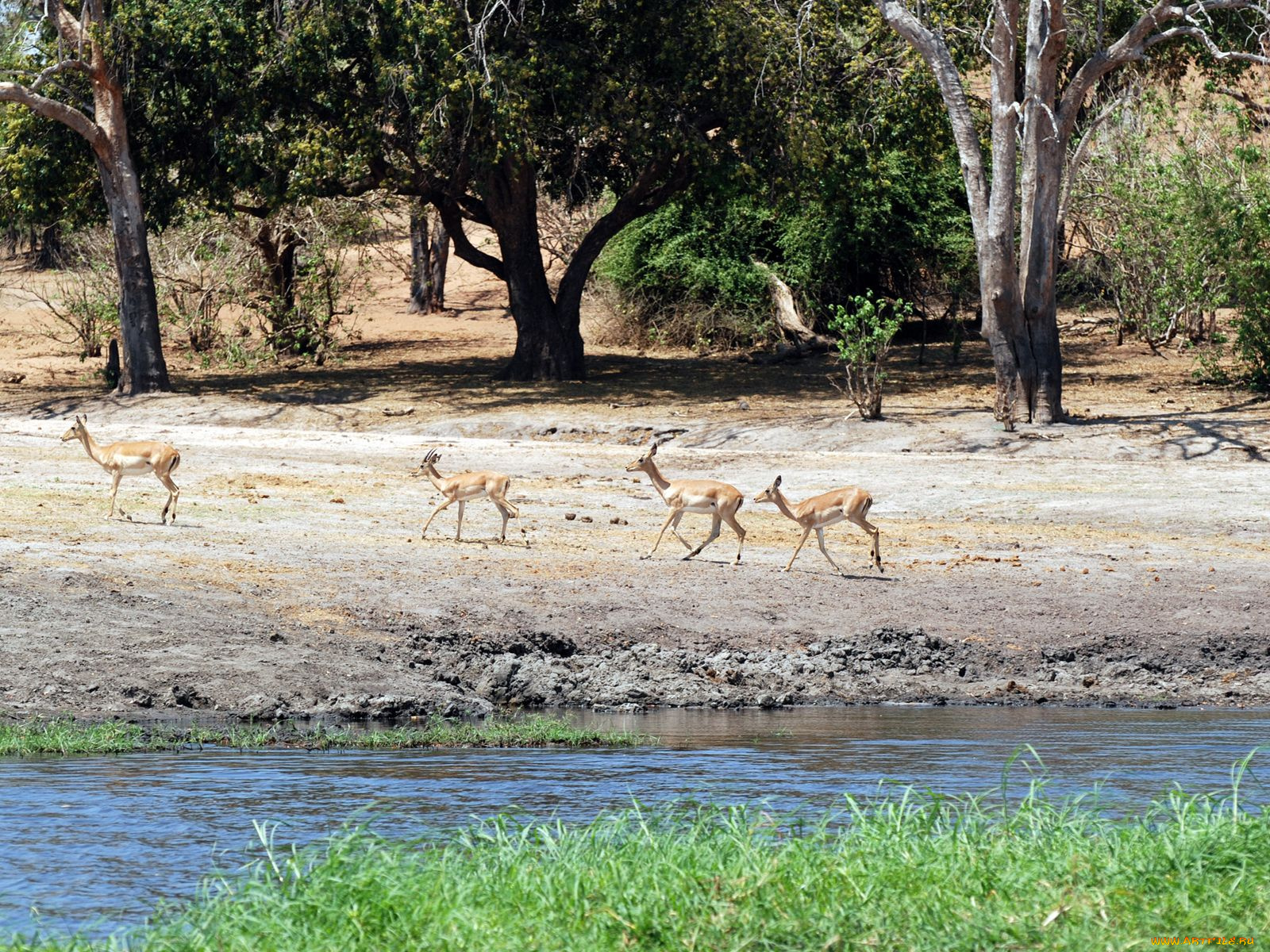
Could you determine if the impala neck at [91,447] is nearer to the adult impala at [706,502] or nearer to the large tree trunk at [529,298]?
the adult impala at [706,502]

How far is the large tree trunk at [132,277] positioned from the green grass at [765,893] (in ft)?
71.9

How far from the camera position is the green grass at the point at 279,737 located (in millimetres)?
8898

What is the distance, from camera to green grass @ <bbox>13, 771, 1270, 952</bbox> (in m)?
4.91

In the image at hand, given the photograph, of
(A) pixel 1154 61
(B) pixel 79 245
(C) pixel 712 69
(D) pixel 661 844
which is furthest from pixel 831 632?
(B) pixel 79 245

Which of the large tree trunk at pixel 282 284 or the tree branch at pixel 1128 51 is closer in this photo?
the tree branch at pixel 1128 51

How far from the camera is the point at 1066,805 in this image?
643cm

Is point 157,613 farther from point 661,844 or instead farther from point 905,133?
point 905,133

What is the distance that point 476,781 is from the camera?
27.7ft

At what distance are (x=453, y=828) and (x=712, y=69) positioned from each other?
19769 millimetres

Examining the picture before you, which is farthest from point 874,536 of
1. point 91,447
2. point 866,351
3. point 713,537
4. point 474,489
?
point 866,351

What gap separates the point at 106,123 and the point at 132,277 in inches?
97.7

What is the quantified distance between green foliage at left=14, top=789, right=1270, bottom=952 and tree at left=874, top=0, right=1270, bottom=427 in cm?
1663

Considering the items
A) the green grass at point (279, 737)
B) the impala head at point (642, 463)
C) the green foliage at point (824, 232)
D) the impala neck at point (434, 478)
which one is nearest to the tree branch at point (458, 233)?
the green foliage at point (824, 232)

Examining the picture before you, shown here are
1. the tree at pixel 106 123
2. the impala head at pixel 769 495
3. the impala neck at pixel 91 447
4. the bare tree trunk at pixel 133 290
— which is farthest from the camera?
the bare tree trunk at pixel 133 290
